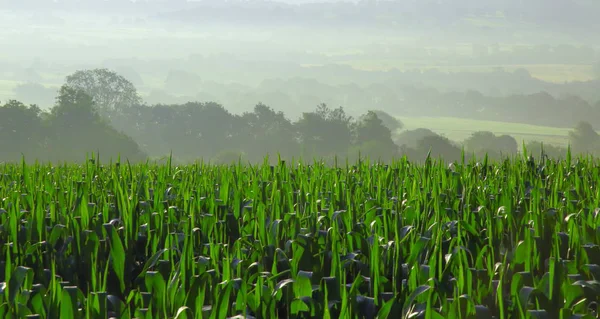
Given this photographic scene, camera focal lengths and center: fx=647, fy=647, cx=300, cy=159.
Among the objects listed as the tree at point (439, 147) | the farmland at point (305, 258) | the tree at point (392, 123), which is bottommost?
the tree at point (439, 147)

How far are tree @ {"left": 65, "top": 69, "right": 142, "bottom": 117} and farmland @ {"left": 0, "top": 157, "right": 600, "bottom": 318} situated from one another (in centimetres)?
7322

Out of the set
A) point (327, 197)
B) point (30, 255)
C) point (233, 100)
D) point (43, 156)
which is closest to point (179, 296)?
point (30, 255)

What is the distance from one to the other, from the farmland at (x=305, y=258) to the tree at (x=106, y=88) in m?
73.2

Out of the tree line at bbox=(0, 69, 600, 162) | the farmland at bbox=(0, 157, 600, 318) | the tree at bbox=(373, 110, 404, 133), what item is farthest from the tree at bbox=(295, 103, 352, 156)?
the farmland at bbox=(0, 157, 600, 318)

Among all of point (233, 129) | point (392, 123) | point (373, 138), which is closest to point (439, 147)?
point (373, 138)

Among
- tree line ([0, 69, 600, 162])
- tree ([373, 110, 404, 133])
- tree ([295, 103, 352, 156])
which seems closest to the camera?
tree line ([0, 69, 600, 162])

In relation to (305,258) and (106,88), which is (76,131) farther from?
(305,258)

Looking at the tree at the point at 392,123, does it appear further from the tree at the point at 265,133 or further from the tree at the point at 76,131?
the tree at the point at 76,131

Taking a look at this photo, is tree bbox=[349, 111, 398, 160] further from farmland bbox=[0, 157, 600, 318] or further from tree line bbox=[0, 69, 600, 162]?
farmland bbox=[0, 157, 600, 318]

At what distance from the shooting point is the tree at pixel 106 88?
75312 mm

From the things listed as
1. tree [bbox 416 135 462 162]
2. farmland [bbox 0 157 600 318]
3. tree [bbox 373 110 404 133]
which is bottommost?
tree [bbox 416 135 462 162]

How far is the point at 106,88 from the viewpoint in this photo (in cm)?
7769

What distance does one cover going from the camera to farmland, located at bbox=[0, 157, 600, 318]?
2.83m

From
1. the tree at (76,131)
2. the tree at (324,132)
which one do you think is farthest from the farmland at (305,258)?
the tree at (324,132)
